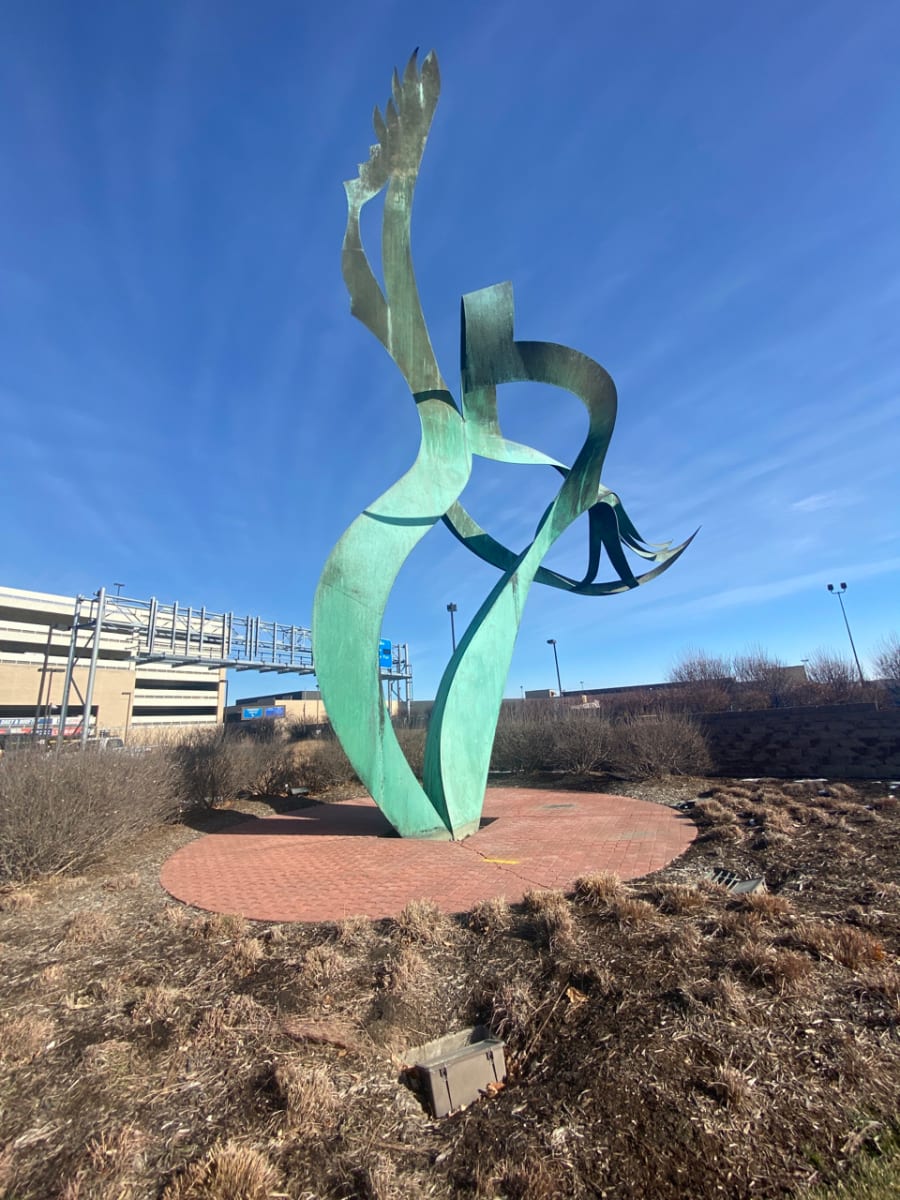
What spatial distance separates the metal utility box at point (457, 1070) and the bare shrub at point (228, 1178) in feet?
2.62

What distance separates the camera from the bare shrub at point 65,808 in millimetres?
6977

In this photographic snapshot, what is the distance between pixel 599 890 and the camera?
5414 mm

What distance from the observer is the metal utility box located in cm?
289

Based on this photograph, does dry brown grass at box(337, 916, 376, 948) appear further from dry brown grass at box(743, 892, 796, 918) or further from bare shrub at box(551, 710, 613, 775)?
Answer: bare shrub at box(551, 710, 613, 775)

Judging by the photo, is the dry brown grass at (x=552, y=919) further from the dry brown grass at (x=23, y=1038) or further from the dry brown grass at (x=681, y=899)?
the dry brown grass at (x=23, y=1038)

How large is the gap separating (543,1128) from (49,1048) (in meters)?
2.79

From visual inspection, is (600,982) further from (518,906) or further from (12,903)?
(12,903)

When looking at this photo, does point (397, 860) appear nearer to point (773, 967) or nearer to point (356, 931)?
point (356, 931)

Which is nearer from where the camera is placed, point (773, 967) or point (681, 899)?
point (773, 967)

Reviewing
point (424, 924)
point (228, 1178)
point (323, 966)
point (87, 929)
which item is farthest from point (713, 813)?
point (228, 1178)

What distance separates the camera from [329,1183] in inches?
93.7

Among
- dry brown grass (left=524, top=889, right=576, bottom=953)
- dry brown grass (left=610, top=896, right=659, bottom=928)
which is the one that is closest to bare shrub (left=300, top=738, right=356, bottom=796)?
dry brown grass (left=524, top=889, right=576, bottom=953)

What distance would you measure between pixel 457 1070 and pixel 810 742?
48.4 feet

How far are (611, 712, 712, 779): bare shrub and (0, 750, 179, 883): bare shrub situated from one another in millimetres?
11061
